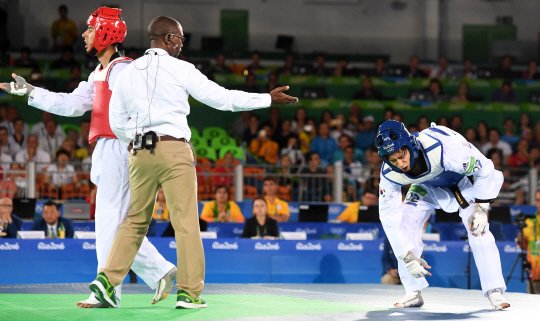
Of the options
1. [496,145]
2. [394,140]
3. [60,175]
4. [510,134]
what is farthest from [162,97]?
[510,134]

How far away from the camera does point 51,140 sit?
523 inches

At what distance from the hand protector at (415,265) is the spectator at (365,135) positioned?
32.6 feet

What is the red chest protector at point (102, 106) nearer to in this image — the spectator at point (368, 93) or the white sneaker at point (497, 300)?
the white sneaker at point (497, 300)

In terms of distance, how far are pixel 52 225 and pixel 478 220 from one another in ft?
21.2

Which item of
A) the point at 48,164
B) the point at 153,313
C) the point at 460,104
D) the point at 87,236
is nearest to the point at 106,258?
the point at 153,313

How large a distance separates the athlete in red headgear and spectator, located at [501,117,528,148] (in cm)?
1222

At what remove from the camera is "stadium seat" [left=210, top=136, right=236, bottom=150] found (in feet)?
47.4

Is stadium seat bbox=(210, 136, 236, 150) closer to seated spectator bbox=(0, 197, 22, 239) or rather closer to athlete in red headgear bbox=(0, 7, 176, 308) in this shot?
seated spectator bbox=(0, 197, 22, 239)

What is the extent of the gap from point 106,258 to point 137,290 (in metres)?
2.02

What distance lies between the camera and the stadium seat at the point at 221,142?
47.4ft

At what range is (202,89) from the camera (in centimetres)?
463

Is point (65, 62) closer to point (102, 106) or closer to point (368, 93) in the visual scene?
point (368, 93)

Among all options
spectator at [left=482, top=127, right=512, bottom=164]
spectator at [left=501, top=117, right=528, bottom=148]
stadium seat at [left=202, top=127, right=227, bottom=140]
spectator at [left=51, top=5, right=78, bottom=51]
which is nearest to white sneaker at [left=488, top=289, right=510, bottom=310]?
spectator at [left=482, top=127, right=512, bottom=164]

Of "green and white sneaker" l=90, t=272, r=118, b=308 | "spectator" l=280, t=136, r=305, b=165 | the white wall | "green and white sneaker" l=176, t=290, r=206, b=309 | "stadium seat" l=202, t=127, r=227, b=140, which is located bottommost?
"green and white sneaker" l=176, t=290, r=206, b=309
